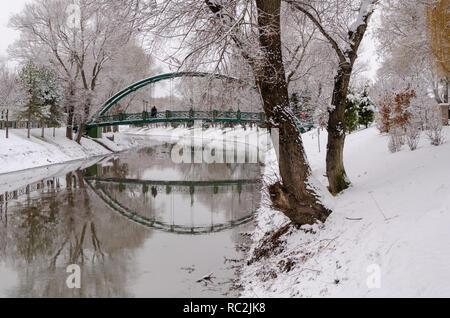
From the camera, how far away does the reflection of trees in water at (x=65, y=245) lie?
257 inches

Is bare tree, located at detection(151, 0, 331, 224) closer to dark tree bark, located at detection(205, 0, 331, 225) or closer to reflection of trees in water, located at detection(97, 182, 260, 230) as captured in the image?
dark tree bark, located at detection(205, 0, 331, 225)

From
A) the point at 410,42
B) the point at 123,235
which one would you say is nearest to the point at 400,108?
the point at 410,42

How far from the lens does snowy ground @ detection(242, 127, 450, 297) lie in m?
3.94

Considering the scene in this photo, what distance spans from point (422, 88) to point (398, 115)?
1.42m

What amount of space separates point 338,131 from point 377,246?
12.0 ft

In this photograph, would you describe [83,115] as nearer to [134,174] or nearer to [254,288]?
[134,174]

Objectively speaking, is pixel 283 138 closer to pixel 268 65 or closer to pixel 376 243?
pixel 268 65

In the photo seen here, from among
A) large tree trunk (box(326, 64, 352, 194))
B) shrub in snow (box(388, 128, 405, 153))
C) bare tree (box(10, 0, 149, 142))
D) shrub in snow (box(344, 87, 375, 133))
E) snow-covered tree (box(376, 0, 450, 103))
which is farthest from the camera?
bare tree (box(10, 0, 149, 142))

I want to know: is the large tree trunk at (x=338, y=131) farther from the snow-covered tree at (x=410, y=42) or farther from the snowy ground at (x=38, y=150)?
the snowy ground at (x=38, y=150)

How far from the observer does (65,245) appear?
870 cm

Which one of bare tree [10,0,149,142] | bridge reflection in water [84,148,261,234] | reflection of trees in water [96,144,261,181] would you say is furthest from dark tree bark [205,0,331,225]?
bare tree [10,0,149,142]

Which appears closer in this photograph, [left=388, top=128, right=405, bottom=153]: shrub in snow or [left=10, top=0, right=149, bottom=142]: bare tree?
[left=388, top=128, right=405, bottom=153]: shrub in snow

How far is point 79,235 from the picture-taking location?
944 centimetres

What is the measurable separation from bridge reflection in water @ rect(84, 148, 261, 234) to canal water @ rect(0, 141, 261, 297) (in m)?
0.04
